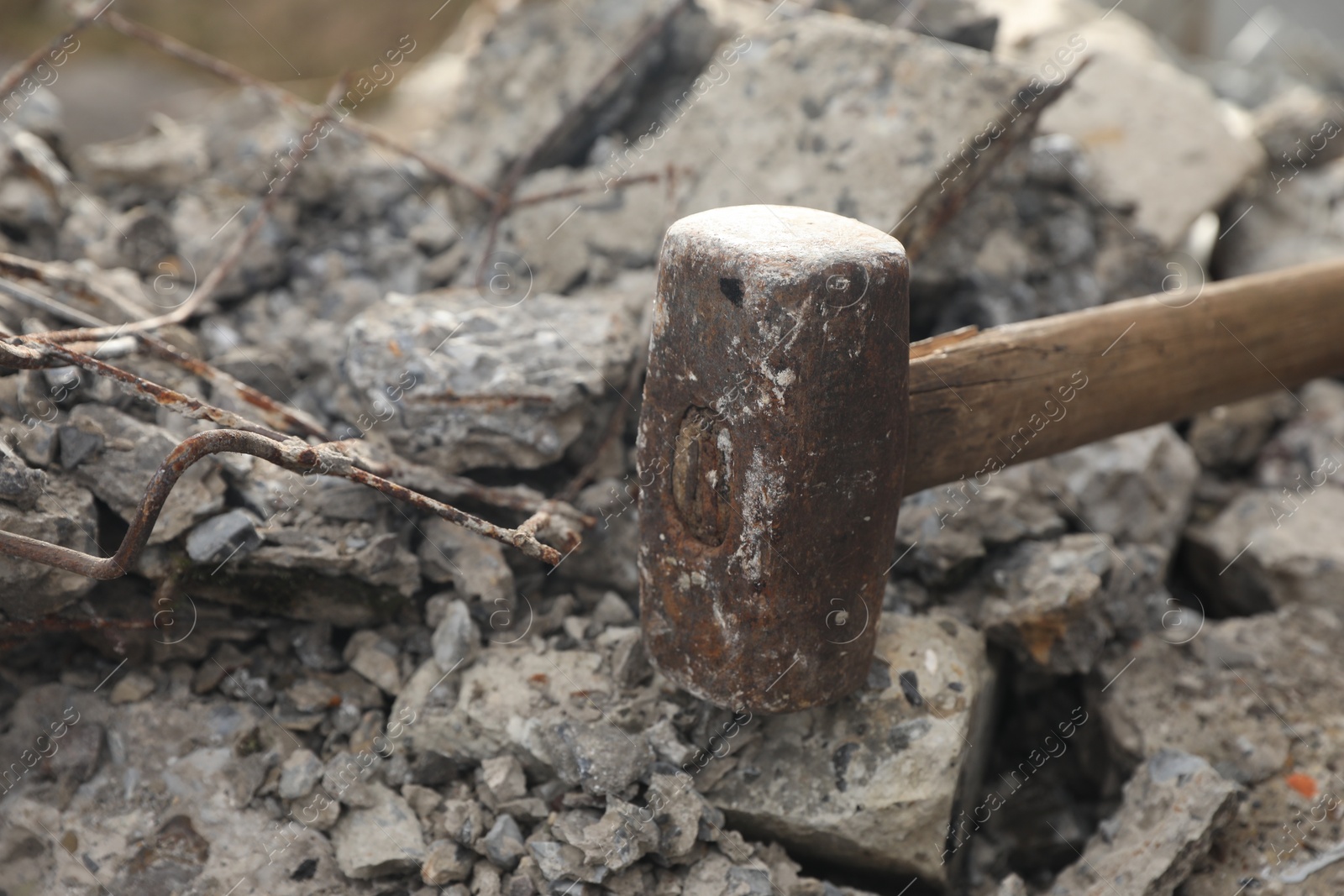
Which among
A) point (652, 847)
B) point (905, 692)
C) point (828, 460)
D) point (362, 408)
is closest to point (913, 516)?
point (905, 692)

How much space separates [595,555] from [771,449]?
987 millimetres

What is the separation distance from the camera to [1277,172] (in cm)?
445

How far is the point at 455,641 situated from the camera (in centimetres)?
236

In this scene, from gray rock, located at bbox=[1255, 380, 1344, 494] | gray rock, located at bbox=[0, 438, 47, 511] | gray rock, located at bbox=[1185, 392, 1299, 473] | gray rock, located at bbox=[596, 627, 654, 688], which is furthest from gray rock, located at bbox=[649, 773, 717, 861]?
gray rock, located at bbox=[1185, 392, 1299, 473]

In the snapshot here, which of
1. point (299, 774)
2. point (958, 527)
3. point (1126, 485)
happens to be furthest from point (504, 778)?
point (1126, 485)

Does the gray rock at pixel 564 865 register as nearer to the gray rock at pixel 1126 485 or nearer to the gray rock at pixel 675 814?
the gray rock at pixel 675 814

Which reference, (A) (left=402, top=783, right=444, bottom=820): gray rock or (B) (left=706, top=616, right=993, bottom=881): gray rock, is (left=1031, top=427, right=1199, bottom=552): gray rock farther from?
(A) (left=402, top=783, right=444, bottom=820): gray rock

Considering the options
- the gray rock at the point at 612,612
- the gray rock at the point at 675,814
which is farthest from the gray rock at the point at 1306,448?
the gray rock at the point at 675,814

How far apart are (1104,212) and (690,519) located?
2.72 meters

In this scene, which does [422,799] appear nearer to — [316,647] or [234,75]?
[316,647]

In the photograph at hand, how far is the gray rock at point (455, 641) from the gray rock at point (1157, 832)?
1.57 metres

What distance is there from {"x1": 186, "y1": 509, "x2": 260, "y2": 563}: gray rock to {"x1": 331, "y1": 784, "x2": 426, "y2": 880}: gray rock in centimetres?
66

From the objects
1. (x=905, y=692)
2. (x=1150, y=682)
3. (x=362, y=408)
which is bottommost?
(x=1150, y=682)

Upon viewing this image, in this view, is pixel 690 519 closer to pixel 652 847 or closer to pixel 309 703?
pixel 652 847
